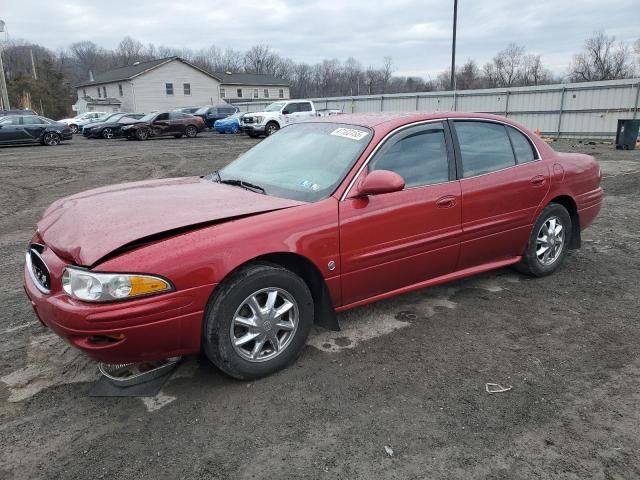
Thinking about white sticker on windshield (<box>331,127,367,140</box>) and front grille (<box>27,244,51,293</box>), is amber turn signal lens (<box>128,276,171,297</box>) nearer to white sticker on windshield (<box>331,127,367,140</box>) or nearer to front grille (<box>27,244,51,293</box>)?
front grille (<box>27,244,51,293</box>)

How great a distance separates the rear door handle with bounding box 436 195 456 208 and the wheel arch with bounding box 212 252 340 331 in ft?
3.76

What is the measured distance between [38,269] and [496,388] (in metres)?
2.88

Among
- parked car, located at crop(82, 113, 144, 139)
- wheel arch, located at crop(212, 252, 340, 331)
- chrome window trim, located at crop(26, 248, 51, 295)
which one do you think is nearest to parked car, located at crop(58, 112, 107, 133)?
parked car, located at crop(82, 113, 144, 139)

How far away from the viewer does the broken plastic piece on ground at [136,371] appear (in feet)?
9.96

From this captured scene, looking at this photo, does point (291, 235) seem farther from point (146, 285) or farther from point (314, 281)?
point (146, 285)

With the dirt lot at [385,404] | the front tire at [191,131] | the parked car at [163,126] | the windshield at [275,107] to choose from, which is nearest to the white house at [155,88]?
the front tire at [191,131]

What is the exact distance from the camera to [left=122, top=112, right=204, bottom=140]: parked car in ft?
86.2

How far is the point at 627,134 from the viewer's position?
1688 cm

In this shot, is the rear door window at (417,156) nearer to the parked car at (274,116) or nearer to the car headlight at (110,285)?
the car headlight at (110,285)

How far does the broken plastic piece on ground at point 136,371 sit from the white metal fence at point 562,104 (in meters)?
20.2

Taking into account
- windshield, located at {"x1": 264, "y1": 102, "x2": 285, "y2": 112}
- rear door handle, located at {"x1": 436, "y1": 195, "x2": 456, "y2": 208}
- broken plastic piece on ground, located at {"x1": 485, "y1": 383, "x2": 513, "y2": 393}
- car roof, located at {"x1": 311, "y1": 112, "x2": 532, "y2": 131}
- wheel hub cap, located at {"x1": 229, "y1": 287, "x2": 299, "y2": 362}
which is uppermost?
windshield, located at {"x1": 264, "y1": 102, "x2": 285, "y2": 112}

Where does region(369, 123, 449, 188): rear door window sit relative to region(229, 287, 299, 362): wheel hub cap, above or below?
above

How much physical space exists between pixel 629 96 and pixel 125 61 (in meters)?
97.8

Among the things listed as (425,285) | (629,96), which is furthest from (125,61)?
(425,285)
